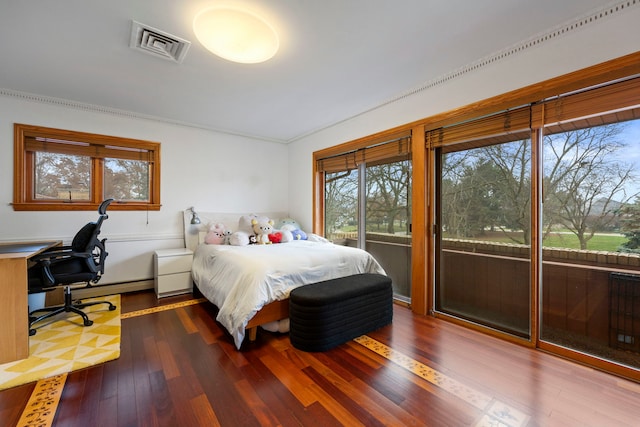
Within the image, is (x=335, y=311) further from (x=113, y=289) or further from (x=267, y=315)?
(x=113, y=289)

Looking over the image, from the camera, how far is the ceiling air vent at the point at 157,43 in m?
1.96

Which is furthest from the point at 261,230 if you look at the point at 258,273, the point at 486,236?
the point at 486,236

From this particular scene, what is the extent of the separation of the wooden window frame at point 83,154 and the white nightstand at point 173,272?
0.84 meters

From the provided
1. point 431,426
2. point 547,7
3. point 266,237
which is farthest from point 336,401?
point 547,7

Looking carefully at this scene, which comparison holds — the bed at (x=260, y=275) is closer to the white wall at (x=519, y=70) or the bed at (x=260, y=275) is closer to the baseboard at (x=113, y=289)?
the baseboard at (x=113, y=289)

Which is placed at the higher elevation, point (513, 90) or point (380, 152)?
point (513, 90)

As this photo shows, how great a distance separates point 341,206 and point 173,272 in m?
2.53

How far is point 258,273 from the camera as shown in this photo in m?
2.27

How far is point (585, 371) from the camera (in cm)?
187

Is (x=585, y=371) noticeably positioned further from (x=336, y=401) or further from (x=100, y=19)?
(x=100, y=19)

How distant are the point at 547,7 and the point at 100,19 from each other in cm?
305

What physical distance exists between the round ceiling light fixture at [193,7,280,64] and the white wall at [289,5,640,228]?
1.70 m

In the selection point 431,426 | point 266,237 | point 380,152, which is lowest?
point 431,426

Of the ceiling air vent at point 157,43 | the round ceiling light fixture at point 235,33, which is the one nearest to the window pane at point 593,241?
the round ceiling light fixture at point 235,33
